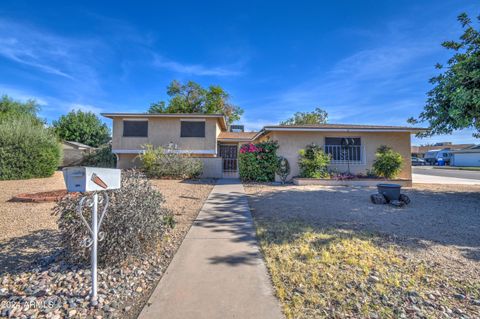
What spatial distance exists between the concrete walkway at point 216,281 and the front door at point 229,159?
37.0ft

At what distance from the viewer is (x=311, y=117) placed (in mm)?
31234

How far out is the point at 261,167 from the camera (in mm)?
11711

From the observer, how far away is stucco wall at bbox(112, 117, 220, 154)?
1516 cm

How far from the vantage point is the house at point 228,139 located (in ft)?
39.1

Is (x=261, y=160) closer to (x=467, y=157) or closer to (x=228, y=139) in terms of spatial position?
(x=228, y=139)

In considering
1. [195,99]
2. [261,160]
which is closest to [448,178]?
[261,160]

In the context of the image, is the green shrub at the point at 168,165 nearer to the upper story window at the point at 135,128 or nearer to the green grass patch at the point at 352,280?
the upper story window at the point at 135,128

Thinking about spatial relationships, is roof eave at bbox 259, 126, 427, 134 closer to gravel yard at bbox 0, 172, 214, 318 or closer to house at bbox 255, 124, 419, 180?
house at bbox 255, 124, 419, 180

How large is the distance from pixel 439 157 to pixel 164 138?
161ft

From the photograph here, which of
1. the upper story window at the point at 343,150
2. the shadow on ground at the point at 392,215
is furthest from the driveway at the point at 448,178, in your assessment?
the shadow on ground at the point at 392,215

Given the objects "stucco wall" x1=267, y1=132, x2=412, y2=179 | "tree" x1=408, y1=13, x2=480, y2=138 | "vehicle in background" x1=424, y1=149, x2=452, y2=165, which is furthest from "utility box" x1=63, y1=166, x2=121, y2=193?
"vehicle in background" x1=424, y1=149, x2=452, y2=165

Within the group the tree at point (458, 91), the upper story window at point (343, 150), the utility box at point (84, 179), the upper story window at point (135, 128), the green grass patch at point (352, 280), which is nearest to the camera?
the utility box at point (84, 179)

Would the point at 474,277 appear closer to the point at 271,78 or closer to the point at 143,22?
the point at 143,22

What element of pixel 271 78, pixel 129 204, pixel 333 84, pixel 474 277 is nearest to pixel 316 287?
pixel 474 277
